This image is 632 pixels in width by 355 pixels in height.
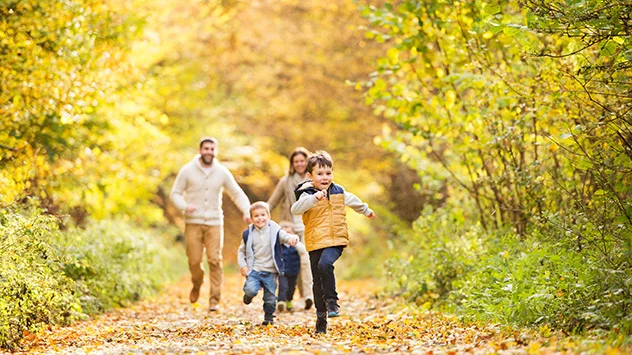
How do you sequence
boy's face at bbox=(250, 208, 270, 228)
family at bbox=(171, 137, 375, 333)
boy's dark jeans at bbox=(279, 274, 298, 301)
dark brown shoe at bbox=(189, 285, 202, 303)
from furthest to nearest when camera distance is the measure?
dark brown shoe at bbox=(189, 285, 202, 303) < boy's dark jeans at bbox=(279, 274, 298, 301) < boy's face at bbox=(250, 208, 270, 228) < family at bbox=(171, 137, 375, 333)

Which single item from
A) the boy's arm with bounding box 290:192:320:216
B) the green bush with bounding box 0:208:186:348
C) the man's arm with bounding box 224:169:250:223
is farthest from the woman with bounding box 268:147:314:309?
the boy's arm with bounding box 290:192:320:216

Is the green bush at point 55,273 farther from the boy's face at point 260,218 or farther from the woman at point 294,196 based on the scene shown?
the woman at point 294,196

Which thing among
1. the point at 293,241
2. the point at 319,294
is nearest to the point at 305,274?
the point at 293,241

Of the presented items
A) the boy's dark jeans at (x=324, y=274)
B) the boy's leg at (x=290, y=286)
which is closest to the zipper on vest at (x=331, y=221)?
the boy's dark jeans at (x=324, y=274)

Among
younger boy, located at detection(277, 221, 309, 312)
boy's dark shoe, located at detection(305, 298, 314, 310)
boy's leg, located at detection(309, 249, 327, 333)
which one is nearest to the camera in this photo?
boy's leg, located at detection(309, 249, 327, 333)

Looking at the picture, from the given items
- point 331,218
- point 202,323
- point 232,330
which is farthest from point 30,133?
point 331,218

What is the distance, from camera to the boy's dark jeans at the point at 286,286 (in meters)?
11.6

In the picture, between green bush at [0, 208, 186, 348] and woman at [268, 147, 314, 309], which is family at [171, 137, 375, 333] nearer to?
woman at [268, 147, 314, 309]

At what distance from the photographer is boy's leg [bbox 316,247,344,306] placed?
27.1ft

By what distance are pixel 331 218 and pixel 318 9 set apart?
51.8 feet

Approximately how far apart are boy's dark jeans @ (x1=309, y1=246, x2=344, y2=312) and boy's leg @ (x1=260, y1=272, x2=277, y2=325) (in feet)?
4.46

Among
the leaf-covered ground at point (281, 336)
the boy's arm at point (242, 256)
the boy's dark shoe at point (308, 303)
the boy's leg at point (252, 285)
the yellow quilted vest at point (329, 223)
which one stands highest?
the yellow quilted vest at point (329, 223)

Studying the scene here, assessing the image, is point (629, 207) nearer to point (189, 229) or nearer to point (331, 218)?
point (331, 218)

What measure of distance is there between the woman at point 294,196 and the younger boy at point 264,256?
220 centimetres
